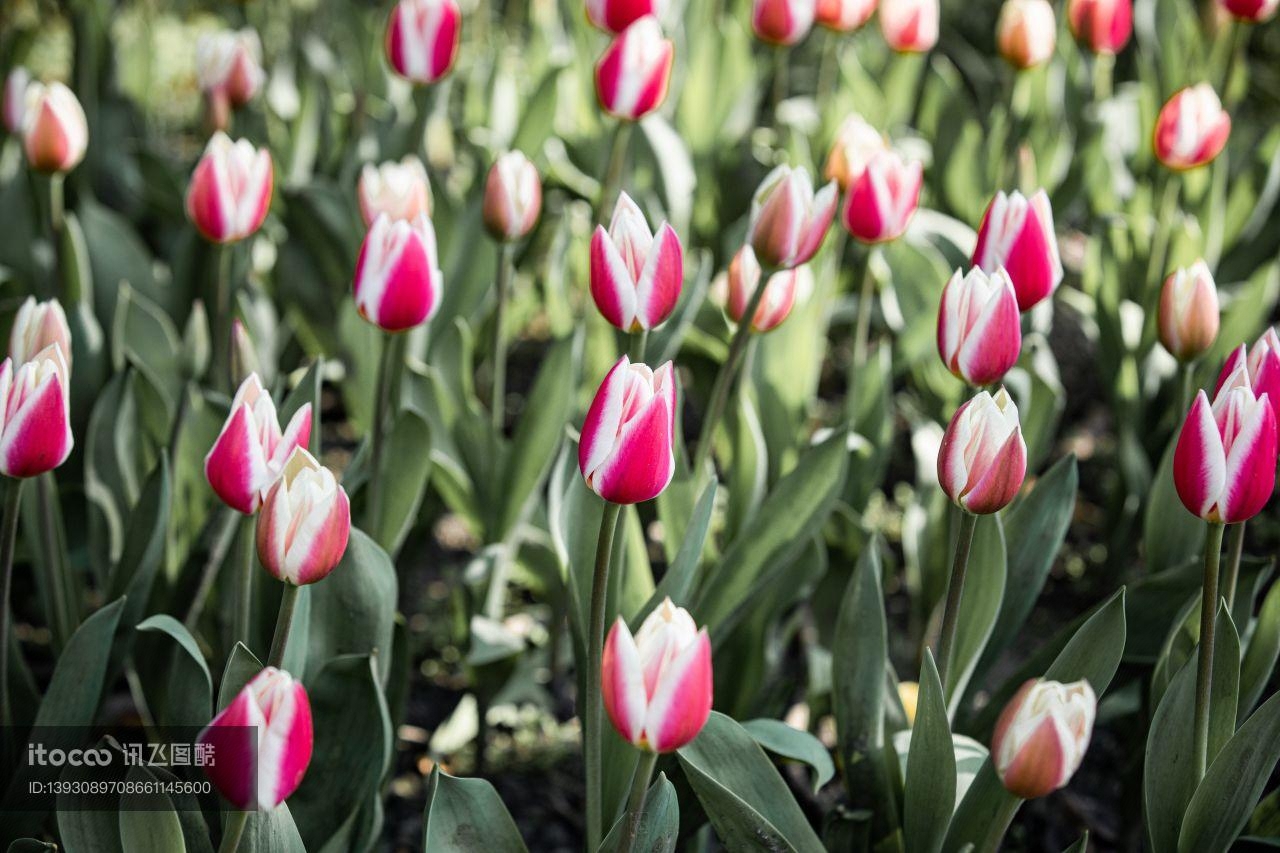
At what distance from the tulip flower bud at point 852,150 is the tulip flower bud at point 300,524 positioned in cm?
92

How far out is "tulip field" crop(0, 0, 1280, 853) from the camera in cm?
120

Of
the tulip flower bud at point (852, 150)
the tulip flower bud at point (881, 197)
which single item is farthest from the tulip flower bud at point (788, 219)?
the tulip flower bud at point (852, 150)

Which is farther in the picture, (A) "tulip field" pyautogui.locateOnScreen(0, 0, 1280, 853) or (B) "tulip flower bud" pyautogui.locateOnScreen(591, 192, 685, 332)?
(B) "tulip flower bud" pyautogui.locateOnScreen(591, 192, 685, 332)

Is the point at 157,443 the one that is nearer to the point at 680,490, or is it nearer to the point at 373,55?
the point at 680,490

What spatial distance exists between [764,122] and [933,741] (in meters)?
2.72

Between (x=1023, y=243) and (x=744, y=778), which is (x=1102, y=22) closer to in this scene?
(x=1023, y=243)

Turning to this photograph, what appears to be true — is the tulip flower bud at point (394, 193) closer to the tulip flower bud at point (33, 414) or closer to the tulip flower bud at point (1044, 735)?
the tulip flower bud at point (33, 414)

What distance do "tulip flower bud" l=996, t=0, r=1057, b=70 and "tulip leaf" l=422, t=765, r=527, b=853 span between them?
61.0 inches

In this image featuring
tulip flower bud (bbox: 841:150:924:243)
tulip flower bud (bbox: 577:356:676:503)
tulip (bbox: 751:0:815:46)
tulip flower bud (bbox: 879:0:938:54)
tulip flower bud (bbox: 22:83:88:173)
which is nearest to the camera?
tulip flower bud (bbox: 577:356:676:503)

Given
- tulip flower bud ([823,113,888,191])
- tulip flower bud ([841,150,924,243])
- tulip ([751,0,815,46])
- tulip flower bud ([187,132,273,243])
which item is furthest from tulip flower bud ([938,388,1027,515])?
tulip ([751,0,815,46])

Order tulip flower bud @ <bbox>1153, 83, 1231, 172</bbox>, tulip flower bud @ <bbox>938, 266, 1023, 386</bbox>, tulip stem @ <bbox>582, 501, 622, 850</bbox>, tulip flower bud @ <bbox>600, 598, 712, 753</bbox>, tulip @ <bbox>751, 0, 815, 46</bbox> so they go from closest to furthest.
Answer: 1. tulip flower bud @ <bbox>600, 598, 712, 753</bbox>
2. tulip stem @ <bbox>582, 501, 622, 850</bbox>
3. tulip flower bud @ <bbox>938, 266, 1023, 386</bbox>
4. tulip flower bud @ <bbox>1153, 83, 1231, 172</bbox>
5. tulip @ <bbox>751, 0, 815, 46</bbox>

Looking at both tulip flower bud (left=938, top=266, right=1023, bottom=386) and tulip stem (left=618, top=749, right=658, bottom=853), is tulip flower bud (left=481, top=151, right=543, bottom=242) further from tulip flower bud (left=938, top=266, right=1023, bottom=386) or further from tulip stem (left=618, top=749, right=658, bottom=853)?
tulip stem (left=618, top=749, right=658, bottom=853)

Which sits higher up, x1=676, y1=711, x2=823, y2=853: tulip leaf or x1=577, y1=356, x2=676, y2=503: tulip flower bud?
x1=577, y1=356, x2=676, y2=503: tulip flower bud

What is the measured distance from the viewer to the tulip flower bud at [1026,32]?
2.18 metres
